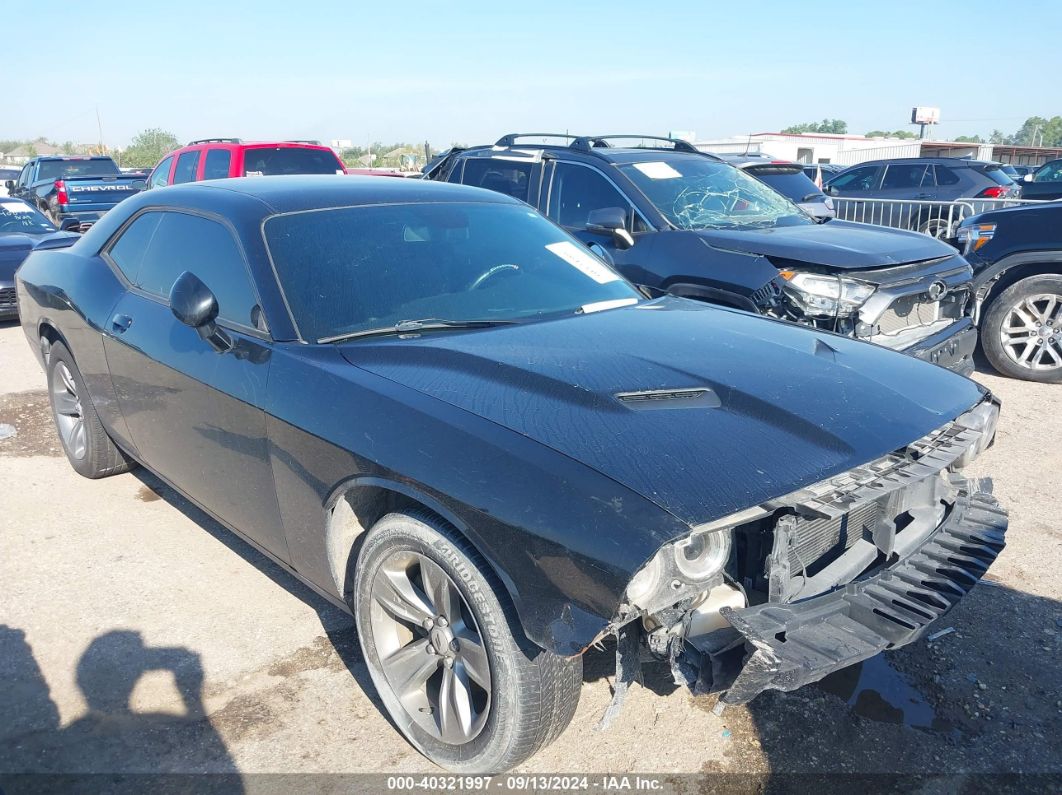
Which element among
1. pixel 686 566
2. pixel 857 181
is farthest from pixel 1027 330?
pixel 857 181

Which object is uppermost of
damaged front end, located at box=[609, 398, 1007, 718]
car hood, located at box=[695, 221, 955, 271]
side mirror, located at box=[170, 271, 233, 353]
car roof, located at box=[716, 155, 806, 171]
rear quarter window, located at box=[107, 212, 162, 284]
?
car roof, located at box=[716, 155, 806, 171]

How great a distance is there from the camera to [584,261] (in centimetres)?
400

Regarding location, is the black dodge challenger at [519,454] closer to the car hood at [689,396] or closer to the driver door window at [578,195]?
the car hood at [689,396]

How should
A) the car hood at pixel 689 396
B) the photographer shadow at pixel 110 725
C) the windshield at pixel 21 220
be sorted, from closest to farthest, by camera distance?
the car hood at pixel 689 396 → the photographer shadow at pixel 110 725 → the windshield at pixel 21 220

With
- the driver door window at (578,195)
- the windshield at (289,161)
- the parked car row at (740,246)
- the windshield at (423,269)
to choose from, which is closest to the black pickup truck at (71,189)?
the windshield at (289,161)

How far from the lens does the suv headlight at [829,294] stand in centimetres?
532

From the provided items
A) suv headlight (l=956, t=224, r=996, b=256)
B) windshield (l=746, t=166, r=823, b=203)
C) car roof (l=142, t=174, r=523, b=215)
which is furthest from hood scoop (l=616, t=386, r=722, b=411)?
windshield (l=746, t=166, r=823, b=203)

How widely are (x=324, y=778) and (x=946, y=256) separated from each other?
520cm

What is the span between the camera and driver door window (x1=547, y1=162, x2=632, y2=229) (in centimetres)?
632

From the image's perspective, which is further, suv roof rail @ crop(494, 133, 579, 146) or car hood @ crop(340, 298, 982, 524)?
suv roof rail @ crop(494, 133, 579, 146)

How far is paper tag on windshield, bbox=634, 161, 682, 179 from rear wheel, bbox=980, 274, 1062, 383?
9.20 feet

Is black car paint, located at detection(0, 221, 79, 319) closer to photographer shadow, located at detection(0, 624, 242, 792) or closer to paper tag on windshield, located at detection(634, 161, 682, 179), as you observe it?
paper tag on windshield, located at detection(634, 161, 682, 179)

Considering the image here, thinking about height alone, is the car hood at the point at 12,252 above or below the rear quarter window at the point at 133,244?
below

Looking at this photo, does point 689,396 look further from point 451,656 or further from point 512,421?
point 451,656
